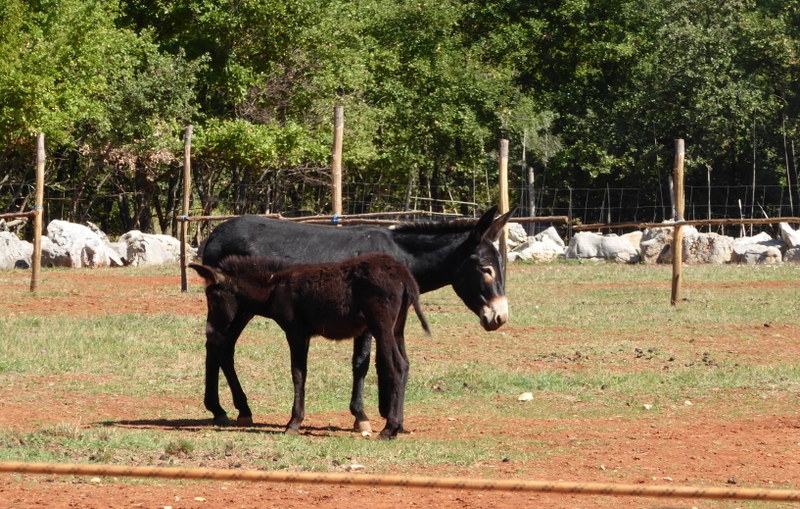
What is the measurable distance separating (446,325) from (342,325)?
733cm

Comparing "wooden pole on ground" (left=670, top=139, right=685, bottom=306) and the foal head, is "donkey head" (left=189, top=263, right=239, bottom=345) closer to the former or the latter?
the foal head

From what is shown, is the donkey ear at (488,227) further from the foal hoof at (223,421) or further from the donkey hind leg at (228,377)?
the foal hoof at (223,421)

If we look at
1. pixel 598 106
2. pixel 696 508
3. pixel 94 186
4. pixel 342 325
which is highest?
pixel 598 106

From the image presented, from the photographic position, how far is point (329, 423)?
31.9 ft

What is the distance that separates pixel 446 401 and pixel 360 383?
1.83 metres

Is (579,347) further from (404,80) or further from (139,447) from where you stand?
(404,80)

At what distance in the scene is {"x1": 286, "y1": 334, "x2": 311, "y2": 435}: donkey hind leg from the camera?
29.5 feet

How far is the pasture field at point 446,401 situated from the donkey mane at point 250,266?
124cm

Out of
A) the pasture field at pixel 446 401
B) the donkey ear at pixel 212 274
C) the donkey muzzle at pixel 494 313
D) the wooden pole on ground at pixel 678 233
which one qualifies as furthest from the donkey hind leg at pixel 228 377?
the wooden pole on ground at pixel 678 233

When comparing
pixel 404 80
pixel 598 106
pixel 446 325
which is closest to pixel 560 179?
pixel 598 106

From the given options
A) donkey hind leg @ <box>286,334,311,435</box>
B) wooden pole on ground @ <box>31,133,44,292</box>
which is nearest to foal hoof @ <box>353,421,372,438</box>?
donkey hind leg @ <box>286,334,311,435</box>

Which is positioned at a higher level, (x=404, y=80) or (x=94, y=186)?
(x=404, y=80)

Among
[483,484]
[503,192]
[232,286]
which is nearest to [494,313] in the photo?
[232,286]

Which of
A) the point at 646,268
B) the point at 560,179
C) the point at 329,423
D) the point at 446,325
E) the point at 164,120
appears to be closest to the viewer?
the point at 329,423
